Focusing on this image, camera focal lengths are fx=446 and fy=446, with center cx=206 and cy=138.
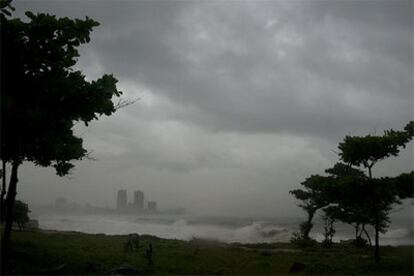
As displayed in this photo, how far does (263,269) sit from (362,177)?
7.70 meters

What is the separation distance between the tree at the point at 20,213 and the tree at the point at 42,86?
3192 centimetres

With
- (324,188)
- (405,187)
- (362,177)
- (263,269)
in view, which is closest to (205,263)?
(263,269)

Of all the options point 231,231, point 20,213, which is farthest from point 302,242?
point 231,231

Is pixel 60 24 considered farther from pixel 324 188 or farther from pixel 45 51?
pixel 324 188

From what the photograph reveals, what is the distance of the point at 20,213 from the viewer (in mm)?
47312

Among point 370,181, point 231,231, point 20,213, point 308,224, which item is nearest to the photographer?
point 370,181

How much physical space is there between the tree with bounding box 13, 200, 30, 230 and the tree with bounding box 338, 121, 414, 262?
35699 millimetres

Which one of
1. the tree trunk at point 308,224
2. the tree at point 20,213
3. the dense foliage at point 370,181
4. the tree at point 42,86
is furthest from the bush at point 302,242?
the tree at point 42,86

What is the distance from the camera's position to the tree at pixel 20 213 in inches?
1842

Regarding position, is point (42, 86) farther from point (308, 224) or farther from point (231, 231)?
point (231, 231)

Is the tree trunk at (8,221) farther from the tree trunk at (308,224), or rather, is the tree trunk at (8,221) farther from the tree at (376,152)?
the tree trunk at (308,224)

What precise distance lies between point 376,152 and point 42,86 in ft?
57.4

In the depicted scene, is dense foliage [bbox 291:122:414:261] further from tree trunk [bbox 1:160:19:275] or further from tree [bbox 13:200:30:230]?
tree [bbox 13:200:30:230]

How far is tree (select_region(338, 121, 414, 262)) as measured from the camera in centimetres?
2386
